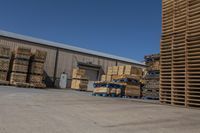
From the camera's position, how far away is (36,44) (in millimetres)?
23641

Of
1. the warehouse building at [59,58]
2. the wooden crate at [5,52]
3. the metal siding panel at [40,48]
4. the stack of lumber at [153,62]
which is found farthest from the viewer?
the warehouse building at [59,58]

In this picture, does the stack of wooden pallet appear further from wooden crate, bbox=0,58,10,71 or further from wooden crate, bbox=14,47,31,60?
wooden crate, bbox=0,58,10,71

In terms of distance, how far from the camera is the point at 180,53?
988 cm

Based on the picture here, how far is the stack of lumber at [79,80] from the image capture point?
2334 centimetres

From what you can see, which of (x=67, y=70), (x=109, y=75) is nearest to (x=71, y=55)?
(x=67, y=70)

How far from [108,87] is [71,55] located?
38.9 feet

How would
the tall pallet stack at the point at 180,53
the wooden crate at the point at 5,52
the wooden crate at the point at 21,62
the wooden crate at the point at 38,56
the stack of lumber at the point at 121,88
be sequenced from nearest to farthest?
the tall pallet stack at the point at 180,53
the stack of lumber at the point at 121,88
the wooden crate at the point at 5,52
the wooden crate at the point at 21,62
the wooden crate at the point at 38,56

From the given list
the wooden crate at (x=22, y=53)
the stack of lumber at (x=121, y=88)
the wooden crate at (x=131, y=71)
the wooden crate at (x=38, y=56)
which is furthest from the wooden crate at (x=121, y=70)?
the wooden crate at (x=22, y=53)

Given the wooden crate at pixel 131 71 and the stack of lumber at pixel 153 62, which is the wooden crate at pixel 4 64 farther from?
the stack of lumber at pixel 153 62

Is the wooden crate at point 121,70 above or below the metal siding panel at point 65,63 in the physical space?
below

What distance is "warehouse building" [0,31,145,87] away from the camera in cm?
2261

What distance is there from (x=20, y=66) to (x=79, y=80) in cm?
674

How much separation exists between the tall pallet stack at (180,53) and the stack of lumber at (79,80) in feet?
44.8

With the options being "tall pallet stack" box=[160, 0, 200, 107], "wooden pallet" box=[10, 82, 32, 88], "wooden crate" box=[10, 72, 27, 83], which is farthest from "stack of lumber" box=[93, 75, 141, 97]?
"wooden crate" box=[10, 72, 27, 83]
